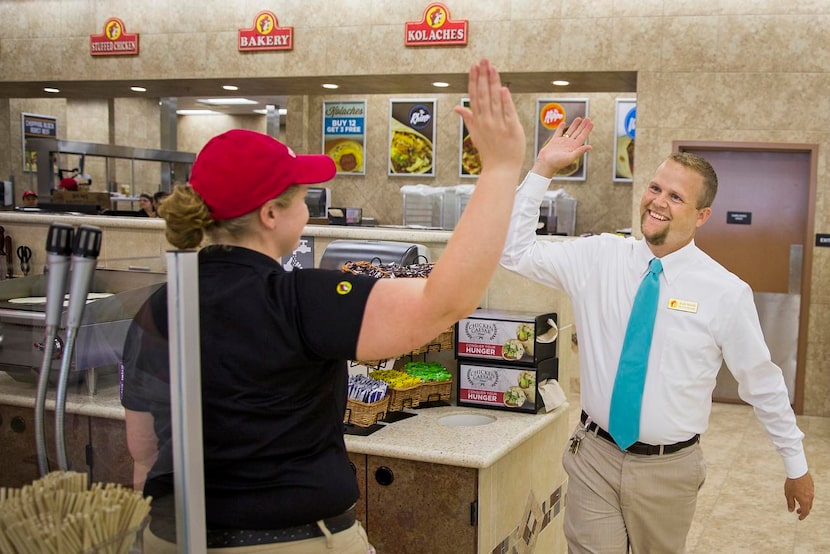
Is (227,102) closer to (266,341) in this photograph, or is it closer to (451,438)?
(451,438)

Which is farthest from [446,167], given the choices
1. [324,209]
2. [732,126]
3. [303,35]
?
[732,126]

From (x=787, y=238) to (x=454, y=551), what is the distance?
220 inches

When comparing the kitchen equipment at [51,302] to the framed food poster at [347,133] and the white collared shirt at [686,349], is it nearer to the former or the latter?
the white collared shirt at [686,349]

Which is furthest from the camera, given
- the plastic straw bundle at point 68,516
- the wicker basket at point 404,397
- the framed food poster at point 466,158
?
the framed food poster at point 466,158

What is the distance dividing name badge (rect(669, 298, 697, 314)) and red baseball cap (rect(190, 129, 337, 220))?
1.55 metres

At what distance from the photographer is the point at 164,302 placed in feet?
4.41

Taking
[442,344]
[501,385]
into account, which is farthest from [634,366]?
[442,344]

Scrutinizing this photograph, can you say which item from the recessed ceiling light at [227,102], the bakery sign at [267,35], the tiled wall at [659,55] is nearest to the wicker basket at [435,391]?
the tiled wall at [659,55]

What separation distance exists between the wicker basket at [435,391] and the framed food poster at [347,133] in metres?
7.55

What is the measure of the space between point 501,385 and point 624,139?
7.12 metres

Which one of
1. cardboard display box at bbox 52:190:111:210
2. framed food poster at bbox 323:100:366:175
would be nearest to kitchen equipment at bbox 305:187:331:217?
framed food poster at bbox 323:100:366:175

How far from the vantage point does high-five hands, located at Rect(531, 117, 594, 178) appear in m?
2.62

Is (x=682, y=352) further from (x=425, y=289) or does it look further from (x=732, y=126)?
(x=732, y=126)

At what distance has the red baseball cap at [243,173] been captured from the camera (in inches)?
54.4
